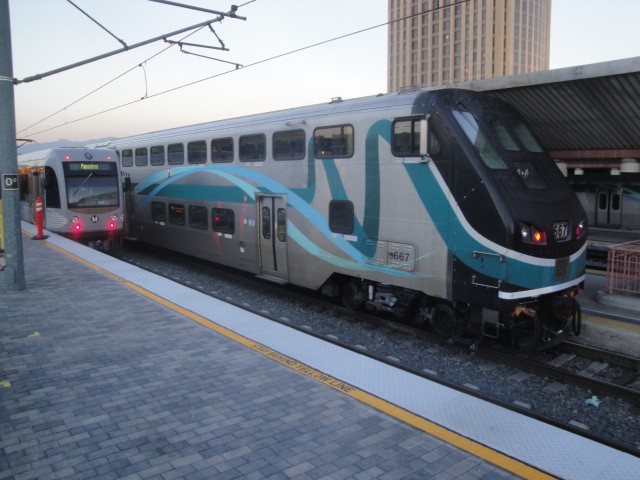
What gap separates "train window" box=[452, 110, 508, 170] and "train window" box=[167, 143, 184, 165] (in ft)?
29.1

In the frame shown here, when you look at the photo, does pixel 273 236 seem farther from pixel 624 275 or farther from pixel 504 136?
pixel 624 275

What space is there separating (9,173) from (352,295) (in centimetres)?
643

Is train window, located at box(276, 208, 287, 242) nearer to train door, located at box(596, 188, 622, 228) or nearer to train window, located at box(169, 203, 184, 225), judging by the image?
train window, located at box(169, 203, 184, 225)

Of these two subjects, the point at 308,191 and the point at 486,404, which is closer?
the point at 486,404

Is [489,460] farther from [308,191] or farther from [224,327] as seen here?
[308,191]

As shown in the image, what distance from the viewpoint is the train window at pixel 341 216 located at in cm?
907

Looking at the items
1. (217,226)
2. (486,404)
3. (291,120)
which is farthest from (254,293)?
(486,404)

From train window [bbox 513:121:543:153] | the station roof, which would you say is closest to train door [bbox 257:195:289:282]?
train window [bbox 513:121:543:153]

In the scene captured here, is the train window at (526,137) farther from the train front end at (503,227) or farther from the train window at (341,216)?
the train window at (341,216)

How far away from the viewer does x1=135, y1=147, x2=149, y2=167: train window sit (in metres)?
16.5

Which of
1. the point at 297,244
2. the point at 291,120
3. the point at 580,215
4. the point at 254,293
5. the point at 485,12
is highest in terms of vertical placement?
the point at 485,12

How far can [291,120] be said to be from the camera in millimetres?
10242

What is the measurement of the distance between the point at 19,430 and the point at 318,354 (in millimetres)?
3130

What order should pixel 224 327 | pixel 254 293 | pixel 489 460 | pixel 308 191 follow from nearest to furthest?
pixel 489 460
pixel 224 327
pixel 308 191
pixel 254 293
